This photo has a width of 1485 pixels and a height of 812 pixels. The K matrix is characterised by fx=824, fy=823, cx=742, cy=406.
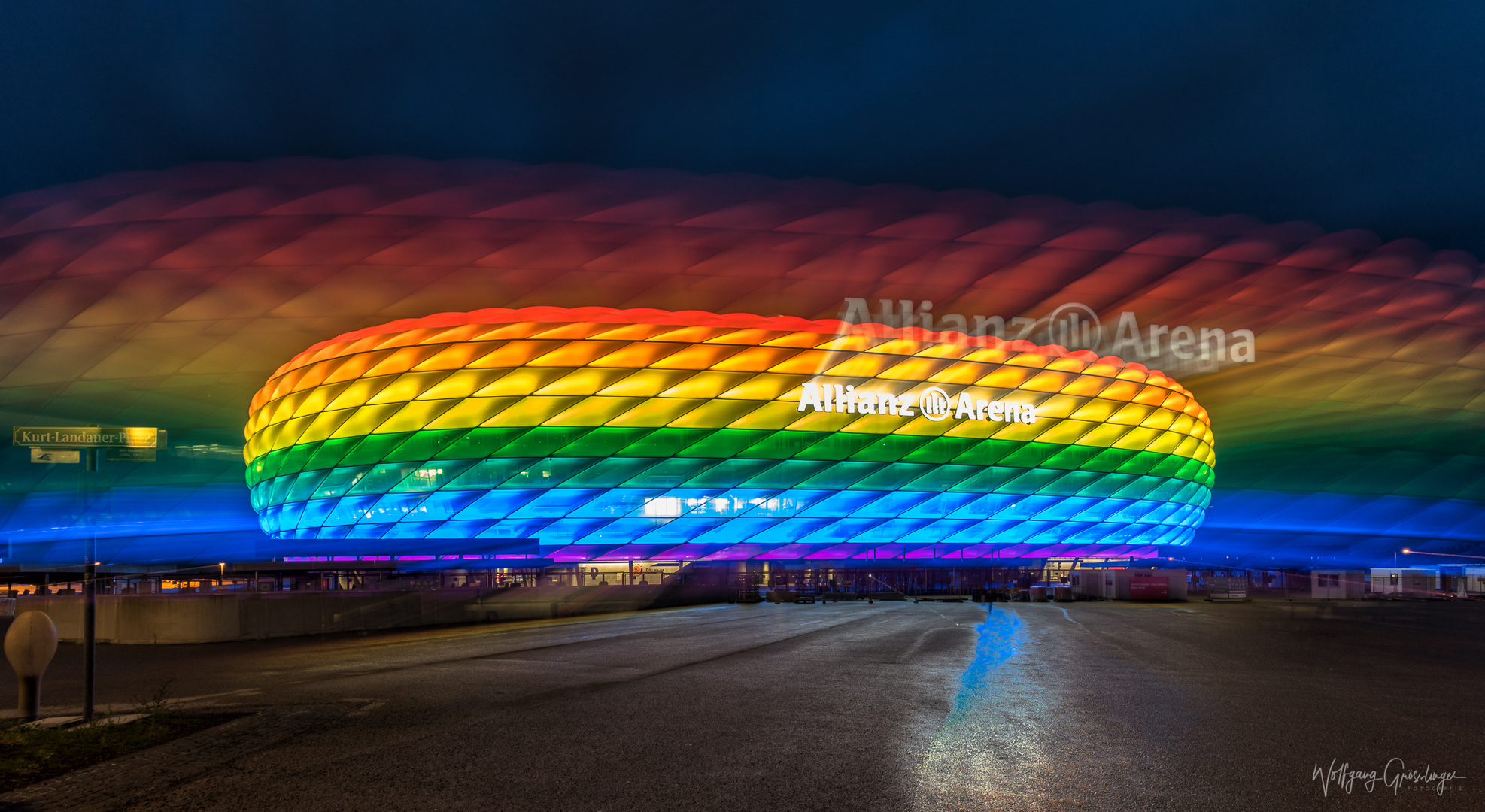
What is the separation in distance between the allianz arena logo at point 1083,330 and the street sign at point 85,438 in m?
18.3

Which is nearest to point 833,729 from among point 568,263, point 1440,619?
point 568,263

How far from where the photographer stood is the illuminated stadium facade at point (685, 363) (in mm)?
18453

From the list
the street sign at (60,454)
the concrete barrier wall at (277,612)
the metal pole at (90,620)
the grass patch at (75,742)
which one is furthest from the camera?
the concrete barrier wall at (277,612)

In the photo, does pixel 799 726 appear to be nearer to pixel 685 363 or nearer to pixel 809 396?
pixel 685 363

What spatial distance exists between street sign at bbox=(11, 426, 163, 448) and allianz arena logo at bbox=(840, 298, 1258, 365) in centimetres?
1828

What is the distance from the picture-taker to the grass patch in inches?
231

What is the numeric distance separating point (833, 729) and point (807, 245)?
14.3m

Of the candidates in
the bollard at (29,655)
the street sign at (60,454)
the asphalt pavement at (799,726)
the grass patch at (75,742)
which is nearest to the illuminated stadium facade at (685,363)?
the street sign at (60,454)

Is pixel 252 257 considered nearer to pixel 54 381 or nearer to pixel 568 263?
pixel 568 263

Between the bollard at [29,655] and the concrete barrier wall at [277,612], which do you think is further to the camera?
the concrete barrier wall at [277,612]

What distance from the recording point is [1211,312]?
81.8 ft

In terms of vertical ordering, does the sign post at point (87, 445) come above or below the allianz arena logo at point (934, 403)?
below

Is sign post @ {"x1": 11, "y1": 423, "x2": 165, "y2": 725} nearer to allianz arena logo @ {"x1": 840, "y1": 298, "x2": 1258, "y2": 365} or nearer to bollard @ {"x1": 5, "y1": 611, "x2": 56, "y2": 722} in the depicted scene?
bollard @ {"x1": 5, "y1": 611, "x2": 56, "y2": 722}
